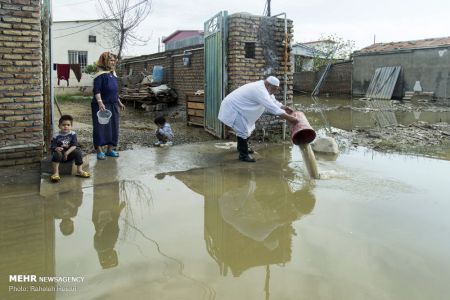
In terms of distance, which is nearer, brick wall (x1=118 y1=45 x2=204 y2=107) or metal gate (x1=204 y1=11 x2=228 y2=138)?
metal gate (x1=204 y1=11 x2=228 y2=138)

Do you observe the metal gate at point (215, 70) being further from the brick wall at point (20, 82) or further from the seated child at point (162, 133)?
the brick wall at point (20, 82)

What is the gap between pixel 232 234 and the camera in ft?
11.6

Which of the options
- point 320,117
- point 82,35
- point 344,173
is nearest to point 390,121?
point 320,117

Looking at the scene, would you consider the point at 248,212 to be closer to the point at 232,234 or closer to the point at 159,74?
the point at 232,234

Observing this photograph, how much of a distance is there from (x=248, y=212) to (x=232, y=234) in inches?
23.3

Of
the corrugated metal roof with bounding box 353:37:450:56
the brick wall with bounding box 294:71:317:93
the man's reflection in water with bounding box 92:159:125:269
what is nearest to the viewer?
the man's reflection in water with bounding box 92:159:125:269

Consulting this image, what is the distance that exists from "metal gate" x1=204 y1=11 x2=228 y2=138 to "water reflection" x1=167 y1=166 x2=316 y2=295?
2486mm

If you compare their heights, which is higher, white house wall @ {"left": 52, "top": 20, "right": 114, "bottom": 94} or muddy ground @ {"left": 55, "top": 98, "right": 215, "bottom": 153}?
white house wall @ {"left": 52, "top": 20, "right": 114, "bottom": 94}

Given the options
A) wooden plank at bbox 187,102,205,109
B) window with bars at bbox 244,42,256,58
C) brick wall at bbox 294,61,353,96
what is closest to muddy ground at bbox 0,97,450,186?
wooden plank at bbox 187,102,205,109

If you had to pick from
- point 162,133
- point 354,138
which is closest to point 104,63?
point 162,133

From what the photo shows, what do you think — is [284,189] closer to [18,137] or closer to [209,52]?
[18,137]

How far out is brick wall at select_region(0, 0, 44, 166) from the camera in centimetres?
518

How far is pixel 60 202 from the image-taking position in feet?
14.0

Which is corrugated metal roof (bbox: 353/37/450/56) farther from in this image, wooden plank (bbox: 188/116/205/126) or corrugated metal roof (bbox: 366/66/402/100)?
wooden plank (bbox: 188/116/205/126)
